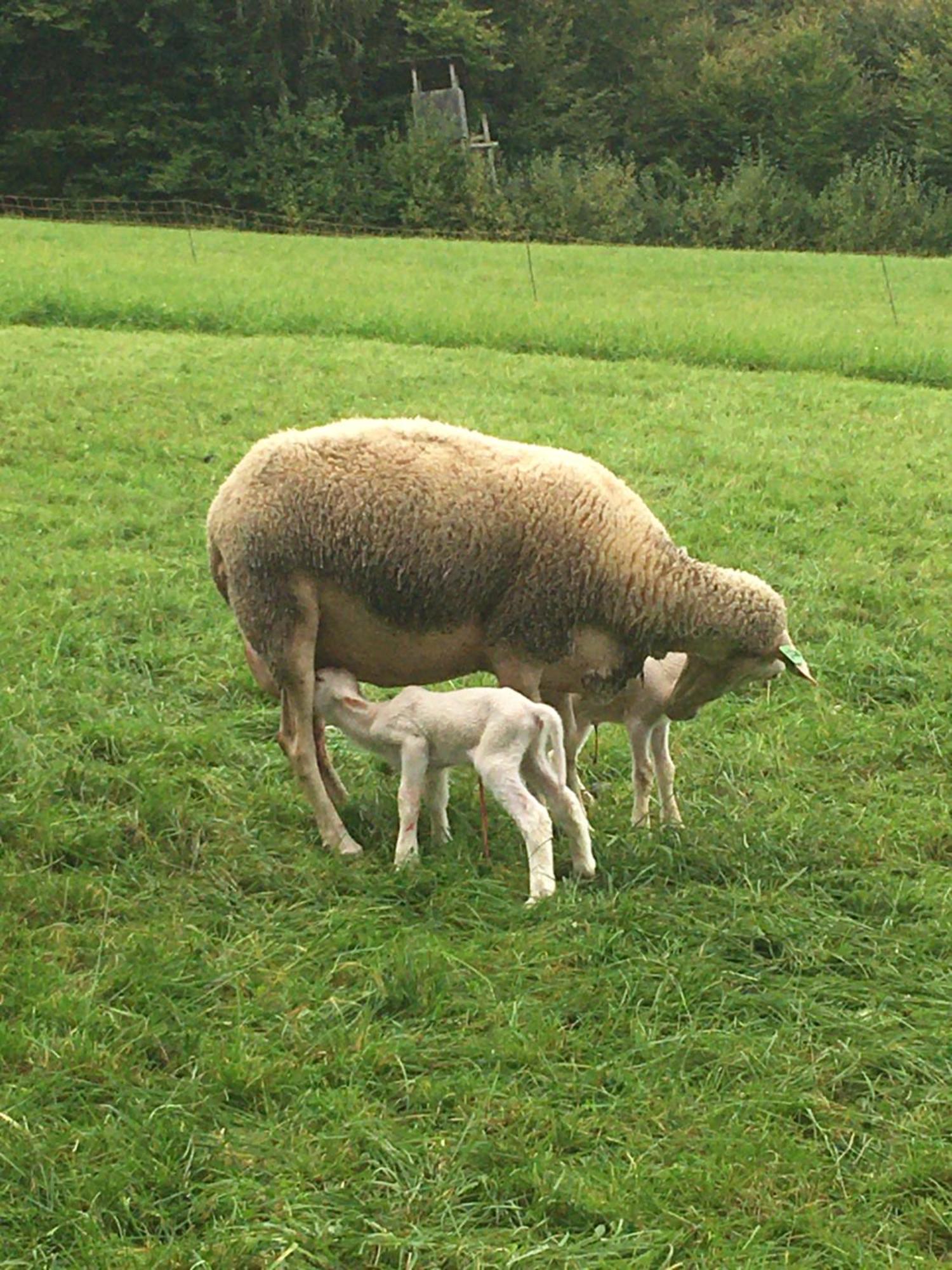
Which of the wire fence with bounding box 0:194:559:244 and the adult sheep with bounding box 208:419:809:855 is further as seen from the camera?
the wire fence with bounding box 0:194:559:244

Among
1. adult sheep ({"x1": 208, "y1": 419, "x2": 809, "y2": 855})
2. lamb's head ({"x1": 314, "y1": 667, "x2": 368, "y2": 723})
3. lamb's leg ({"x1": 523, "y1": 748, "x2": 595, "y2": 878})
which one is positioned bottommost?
lamb's leg ({"x1": 523, "y1": 748, "x2": 595, "y2": 878})

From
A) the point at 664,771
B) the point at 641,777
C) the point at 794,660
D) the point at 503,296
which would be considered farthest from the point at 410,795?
the point at 503,296

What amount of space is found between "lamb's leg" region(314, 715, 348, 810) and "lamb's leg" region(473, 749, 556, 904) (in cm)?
94

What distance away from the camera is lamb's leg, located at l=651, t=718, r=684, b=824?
20.4 ft

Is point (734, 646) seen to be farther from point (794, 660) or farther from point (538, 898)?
point (538, 898)

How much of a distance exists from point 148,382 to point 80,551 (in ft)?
16.4

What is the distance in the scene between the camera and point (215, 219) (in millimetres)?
41656

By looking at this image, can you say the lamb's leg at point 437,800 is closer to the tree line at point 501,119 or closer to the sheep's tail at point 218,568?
the sheep's tail at point 218,568

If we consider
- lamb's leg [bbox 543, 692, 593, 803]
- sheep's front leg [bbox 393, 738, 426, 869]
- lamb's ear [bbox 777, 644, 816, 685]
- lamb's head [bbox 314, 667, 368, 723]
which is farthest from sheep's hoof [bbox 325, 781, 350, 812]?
lamb's ear [bbox 777, 644, 816, 685]

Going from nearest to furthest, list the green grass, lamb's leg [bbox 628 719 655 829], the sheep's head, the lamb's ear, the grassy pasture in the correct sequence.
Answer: the grassy pasture, the lamb's ear, the sheep's head, lamb's leg [bbox 628 719 655 829], the green grass

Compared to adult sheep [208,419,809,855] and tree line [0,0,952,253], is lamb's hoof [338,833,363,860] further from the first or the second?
tree line [0,0,952,253]

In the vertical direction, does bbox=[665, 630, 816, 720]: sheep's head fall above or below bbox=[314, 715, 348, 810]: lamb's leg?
above

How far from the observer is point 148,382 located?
13672mm

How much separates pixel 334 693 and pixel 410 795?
1.79ft
